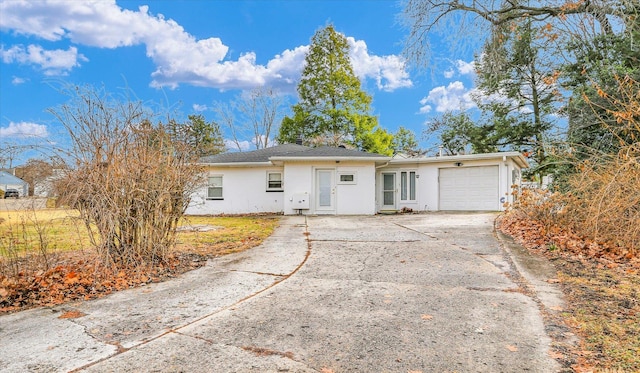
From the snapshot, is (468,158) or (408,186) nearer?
(468,158)

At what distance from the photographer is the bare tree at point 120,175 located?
491cm

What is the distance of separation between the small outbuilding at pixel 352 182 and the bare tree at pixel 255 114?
13720mm

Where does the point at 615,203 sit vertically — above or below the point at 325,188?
below

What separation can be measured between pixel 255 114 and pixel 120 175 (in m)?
28.6

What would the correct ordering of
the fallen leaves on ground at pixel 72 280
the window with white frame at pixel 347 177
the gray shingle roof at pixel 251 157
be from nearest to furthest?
1. the fallen leaves on ground at pixel 72 280
2. the window with white frame at pixel 347 177
3. the gray shingle roof at pixel 251 157

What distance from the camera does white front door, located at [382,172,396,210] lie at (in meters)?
17.7

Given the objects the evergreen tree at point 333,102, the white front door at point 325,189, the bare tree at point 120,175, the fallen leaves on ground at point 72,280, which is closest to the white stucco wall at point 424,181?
the white front door at point 325,189

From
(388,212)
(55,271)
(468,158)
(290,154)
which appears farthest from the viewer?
(388,212)

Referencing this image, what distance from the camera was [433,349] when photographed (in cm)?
277

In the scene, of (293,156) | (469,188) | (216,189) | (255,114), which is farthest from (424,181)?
(255,114)

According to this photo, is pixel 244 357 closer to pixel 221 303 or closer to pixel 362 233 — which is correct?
pixel 221 303

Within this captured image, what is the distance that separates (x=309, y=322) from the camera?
3344 mm

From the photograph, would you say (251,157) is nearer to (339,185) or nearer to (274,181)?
(274,181)

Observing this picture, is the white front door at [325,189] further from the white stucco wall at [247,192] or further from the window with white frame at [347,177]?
the white stucco wall at [247,192]
